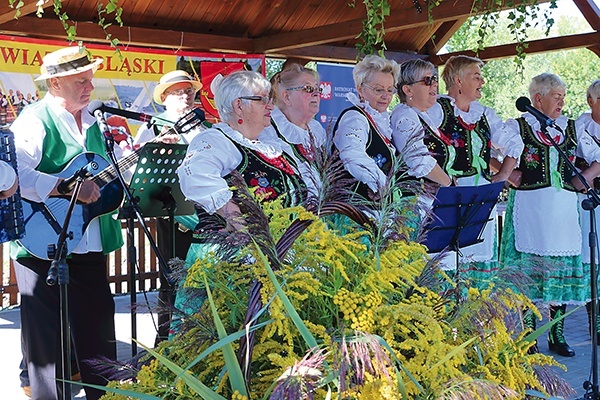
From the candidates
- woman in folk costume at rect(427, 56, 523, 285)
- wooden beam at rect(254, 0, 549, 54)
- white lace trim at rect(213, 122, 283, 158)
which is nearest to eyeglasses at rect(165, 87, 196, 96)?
woman in folk costume at rect(427, 56, 523, 285)

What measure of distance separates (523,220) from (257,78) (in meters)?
2.56

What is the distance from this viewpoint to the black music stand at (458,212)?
3.51m

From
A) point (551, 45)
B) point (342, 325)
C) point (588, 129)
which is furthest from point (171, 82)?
point (551, 45)

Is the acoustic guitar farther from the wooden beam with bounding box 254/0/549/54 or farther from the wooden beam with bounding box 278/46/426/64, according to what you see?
the wooden beam with bounding box 278/46/426/64

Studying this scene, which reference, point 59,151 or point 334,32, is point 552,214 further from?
point 334,32

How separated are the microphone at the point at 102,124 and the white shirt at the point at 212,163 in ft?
1.66

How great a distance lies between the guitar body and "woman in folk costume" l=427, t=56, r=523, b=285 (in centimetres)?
184

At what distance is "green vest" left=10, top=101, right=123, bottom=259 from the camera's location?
3.48 meters

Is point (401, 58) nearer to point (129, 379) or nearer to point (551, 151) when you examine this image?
point (551, 151)

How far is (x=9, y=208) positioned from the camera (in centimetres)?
276

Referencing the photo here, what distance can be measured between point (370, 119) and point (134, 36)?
13.3 ft

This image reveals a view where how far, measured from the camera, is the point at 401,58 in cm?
976

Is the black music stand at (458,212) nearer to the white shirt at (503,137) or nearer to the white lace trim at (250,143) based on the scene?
the white lace trim at (250,143)

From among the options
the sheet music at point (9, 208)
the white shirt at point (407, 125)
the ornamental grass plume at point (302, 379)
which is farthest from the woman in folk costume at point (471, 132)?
the ornamental grass plume at point (302, 379)
